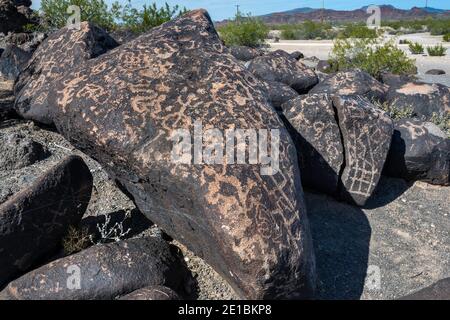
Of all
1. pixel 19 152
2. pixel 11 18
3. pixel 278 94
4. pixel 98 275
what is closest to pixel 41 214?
pixel 98 275

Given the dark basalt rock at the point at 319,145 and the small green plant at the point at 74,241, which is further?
the dark basalt rock at the point at 319,145

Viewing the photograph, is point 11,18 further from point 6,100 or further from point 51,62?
point 51,62

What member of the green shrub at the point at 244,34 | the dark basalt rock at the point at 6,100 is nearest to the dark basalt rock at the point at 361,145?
the dark basalt rock at the point at 6,100

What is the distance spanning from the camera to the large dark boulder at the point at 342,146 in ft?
14.5

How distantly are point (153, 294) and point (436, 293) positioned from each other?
1.69m

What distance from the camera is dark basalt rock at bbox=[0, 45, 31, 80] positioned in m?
7.49

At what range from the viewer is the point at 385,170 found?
196 inches

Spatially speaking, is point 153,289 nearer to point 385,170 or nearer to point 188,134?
point 188,134

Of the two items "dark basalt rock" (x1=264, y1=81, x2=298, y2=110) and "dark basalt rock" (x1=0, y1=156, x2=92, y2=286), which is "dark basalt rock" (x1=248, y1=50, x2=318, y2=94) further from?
"dark basalt rock" (x1=0, y1=156, x2=92, y2=286)

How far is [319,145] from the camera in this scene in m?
4.46

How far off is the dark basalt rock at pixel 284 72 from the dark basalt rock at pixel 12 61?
3488 millimetres

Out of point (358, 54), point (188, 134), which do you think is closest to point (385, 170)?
point (188, 134)

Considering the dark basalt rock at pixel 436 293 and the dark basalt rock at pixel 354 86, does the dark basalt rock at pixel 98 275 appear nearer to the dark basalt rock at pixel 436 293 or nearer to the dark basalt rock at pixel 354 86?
the dark basalt rock at pixel 436 293

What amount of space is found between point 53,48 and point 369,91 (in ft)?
12.9
